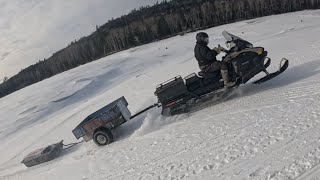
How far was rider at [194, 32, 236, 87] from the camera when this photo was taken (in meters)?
8.95

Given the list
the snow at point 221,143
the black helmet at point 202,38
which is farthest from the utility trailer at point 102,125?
the black helmet at point 202,38

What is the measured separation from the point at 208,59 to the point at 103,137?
324 cm

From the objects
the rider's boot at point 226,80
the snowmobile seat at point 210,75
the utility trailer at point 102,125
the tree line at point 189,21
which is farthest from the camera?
the tree line at point 189,21

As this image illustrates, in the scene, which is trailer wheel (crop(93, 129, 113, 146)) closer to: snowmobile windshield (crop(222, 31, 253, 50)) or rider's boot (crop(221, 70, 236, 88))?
rider's boot (crop(221, 70, 236, 88))

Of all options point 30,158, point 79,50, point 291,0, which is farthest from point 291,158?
point 79,50

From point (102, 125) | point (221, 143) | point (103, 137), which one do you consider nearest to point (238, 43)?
point (221, 143)

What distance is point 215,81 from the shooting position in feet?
30.5

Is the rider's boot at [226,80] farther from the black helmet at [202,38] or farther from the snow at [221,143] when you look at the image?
the black helmet at [202,38]

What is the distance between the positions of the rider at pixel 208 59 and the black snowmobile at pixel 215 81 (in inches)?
6.0

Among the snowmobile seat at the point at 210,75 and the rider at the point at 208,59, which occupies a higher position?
the rider at the point at 208,59

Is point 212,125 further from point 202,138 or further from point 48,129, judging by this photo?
point 48,129

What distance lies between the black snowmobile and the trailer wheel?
153cm

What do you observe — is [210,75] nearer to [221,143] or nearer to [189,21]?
[221,143]

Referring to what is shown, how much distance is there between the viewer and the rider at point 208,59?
8.95 m
